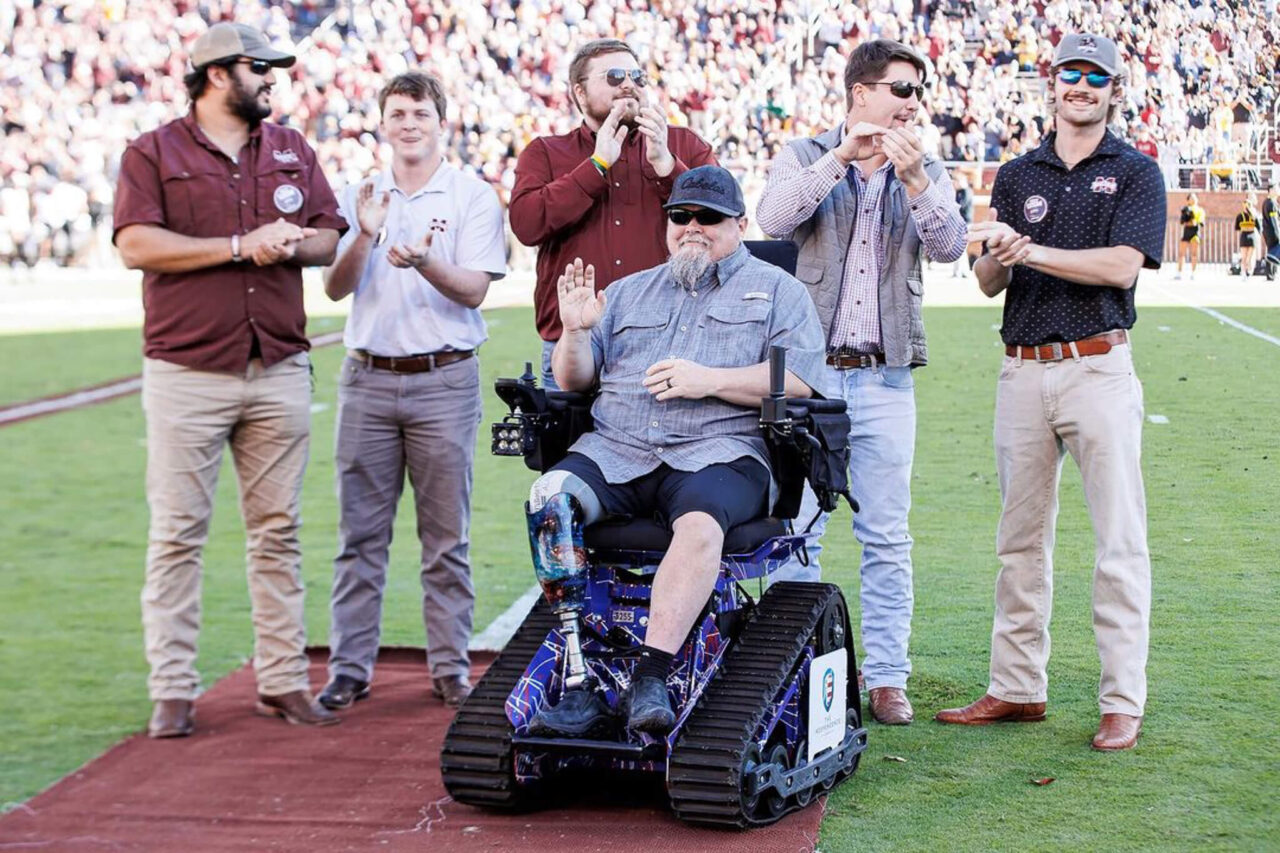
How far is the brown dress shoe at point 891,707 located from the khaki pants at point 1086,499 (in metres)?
0.30

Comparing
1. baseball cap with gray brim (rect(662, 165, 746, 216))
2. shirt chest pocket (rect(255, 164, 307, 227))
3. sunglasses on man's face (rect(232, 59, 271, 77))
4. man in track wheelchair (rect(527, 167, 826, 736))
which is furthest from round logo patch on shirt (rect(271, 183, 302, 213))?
baseball cap with gray brim (rect(662, 165, 746, 216))

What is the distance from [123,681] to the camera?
18.8 ft

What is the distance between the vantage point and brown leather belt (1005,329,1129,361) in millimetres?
4461

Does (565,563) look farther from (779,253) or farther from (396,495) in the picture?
(396,495)

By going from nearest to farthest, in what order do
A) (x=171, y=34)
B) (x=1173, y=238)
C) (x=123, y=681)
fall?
1. (x=1173, y=238)
2. (x=123, y=681)
3. (x=171, y=34)

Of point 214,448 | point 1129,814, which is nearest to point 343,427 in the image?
point 214,448

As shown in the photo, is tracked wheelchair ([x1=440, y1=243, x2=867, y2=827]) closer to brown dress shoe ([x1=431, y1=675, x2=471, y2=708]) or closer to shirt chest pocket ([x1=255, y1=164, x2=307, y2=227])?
brown dress shoe ([x1=431, y1=675, x2=471, y2=708])

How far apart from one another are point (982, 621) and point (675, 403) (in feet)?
5.74

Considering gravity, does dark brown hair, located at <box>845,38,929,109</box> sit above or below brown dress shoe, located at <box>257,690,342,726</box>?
above

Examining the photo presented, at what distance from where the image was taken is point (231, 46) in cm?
521

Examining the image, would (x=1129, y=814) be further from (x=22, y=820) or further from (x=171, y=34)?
(x=171, y=34)

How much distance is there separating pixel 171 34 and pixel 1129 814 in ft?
62.1

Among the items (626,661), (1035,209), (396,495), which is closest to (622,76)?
(1035,209)

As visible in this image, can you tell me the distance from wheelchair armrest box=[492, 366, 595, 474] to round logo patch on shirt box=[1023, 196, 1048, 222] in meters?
1.29
